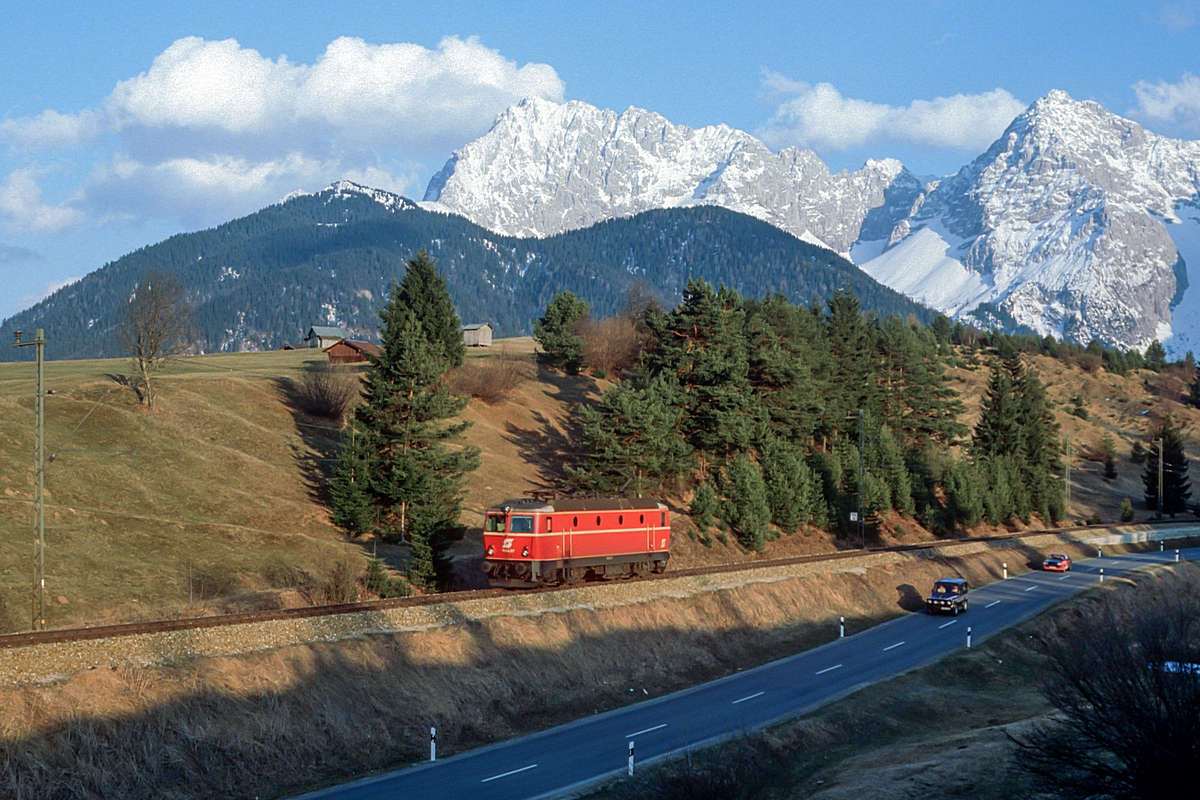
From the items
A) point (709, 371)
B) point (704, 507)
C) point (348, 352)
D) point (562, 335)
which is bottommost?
point (704, 507)

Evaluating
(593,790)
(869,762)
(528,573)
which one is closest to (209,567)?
(528,573)

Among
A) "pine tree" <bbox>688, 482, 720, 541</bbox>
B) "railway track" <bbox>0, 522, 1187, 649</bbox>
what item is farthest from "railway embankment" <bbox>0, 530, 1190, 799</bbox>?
"pine tree" <bbox>688, 482, 720, 541</bbox>

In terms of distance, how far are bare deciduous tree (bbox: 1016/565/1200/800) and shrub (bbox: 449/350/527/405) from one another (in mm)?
71805

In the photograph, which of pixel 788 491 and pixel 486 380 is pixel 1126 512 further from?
pixel 486 380

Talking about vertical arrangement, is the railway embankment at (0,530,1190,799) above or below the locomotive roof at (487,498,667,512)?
below

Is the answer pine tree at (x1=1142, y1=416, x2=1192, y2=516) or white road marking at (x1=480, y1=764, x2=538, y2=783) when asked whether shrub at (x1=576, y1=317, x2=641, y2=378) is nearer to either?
pine tree at (x1=1142, y1=416, x2=1192, y2=516)

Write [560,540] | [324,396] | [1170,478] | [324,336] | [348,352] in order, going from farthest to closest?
[324,336] → [348,352] → [1170,478] → [324,396] → [560,540]

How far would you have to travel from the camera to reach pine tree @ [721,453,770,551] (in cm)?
6384

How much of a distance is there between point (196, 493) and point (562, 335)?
6123 cm

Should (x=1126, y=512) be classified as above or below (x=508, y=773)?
below

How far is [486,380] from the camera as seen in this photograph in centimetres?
8988

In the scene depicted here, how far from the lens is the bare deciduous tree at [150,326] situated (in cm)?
6125

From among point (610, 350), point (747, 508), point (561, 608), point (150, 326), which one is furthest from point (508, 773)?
point (610, 350)

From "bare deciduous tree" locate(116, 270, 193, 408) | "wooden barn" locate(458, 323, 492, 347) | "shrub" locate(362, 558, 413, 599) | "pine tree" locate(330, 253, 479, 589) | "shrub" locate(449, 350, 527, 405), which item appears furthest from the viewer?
"wooden barn" locate(458, 323, 492, 347)
